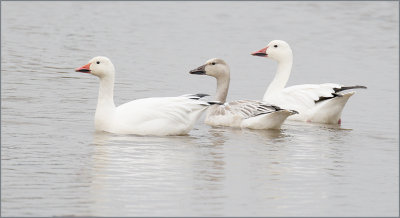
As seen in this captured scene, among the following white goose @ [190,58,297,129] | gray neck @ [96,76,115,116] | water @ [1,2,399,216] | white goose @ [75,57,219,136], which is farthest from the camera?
white goose @ [190,58,297,129]

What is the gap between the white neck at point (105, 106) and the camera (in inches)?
499

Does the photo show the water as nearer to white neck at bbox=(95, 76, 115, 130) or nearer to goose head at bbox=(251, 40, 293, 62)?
white neck at bbox=(95, 76, 115, 130)

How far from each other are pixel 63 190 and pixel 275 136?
482 centimetres

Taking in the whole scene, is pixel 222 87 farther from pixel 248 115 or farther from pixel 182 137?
pixel 182 137

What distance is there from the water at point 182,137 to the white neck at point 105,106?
276 millimetres

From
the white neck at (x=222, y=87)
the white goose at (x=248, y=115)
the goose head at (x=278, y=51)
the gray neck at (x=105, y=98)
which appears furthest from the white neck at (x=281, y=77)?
Result: the gray neck at (x=105, y=98)

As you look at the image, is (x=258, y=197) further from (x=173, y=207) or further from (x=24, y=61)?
(x=24, y=61)

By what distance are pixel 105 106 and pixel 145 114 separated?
656 millimetres

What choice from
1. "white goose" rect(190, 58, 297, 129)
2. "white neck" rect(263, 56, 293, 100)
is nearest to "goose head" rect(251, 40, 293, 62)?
"white neck" rect(263, 56, 293, 100)

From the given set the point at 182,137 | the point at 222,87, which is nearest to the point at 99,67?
the point at 182,137

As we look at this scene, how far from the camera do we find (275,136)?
13.3 meters

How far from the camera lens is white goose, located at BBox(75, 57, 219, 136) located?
41.1 ft

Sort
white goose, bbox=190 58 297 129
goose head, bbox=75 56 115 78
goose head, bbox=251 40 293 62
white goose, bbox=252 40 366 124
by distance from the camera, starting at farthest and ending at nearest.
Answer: goose head, bbox=251 40 293 62, white goose, bbox=252 40 366 124, white goose, bbox=190 58 297 129, goose head, bbox=75 56 115 78

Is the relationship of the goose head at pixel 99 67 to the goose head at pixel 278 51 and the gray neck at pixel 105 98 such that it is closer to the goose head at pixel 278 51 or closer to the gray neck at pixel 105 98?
the gray neck at pixel 105 98
